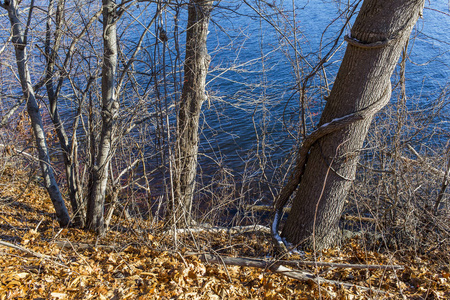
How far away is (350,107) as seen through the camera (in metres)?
3.69

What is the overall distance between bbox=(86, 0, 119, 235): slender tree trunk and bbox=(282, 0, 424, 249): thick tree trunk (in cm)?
336

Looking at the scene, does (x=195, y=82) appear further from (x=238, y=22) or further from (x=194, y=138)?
(x=238, y=22)

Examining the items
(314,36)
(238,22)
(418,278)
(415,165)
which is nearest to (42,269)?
(418,278)

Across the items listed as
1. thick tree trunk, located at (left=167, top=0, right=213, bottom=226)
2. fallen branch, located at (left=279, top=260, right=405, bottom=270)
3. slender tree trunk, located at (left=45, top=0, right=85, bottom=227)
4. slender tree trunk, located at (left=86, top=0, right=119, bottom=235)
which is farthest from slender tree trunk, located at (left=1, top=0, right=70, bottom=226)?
fallen branch, located at (left=279, top=260, right=405, bottom=270)

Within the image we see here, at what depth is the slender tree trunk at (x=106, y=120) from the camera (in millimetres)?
5272

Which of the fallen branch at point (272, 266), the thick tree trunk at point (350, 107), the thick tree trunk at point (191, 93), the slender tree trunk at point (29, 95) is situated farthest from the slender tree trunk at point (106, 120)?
the thick tree trunk at point (350, 107)

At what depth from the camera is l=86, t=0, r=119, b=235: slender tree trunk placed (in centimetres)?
527

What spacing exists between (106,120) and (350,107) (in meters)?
3.93

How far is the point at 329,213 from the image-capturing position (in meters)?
4.07

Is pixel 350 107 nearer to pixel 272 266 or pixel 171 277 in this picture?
pixel 272 266

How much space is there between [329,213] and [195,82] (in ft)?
9.18

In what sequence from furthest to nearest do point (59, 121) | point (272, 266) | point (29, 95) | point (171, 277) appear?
point (59, 121)
point (29, 95)
point (272, 266)
point (171, 277)

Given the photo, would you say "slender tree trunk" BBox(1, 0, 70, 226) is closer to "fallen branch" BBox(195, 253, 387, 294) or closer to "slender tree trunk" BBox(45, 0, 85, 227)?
"slender tree trunk" BBox(45, 0, 85, 227)

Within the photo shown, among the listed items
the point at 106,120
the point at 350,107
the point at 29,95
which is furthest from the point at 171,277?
the point at 29,95
